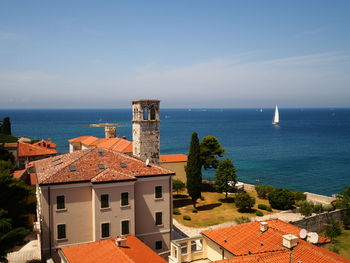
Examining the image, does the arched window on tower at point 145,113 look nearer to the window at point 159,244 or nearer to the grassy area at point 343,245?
the window at point 159,244

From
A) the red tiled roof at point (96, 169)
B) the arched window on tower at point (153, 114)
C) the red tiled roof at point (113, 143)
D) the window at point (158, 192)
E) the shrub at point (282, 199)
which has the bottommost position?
the shrub at point (282, 199)

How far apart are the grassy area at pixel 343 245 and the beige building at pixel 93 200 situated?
1786cm

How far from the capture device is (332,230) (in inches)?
1369

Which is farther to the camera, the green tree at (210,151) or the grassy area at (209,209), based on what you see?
the green tree at (210,151)

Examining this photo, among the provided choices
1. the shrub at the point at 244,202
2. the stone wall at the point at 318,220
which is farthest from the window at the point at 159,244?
the shrub at the point at 244,202

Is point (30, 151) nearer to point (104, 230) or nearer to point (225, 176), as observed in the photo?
point (225, 176)

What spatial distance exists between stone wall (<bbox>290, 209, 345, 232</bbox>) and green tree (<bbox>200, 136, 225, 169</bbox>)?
694 inches

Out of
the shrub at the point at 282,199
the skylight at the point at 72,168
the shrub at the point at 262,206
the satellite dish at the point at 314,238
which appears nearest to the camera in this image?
the satellite dish at the point at 314,238

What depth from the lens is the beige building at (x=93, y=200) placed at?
23312mm

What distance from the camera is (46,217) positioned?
75.7 ft

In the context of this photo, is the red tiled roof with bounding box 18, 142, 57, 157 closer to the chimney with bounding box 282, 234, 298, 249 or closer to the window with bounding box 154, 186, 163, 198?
the window with bounding box 154, 186, 163, 198

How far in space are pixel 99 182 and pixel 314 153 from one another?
9349 cm

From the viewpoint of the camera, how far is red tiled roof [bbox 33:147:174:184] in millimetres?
23594

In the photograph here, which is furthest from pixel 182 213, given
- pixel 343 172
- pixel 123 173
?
pixel 343 172
